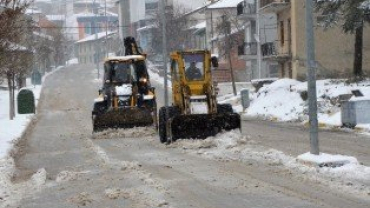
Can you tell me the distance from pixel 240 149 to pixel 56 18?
535 feet

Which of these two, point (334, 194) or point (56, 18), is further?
point (56, 18)

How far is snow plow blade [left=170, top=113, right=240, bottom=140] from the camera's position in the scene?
63.9 feet

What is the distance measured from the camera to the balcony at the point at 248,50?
5759 cm

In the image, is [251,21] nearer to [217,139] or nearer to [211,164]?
[217,139]

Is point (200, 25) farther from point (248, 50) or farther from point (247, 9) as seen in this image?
point (247, 9)

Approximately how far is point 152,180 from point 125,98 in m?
12.3

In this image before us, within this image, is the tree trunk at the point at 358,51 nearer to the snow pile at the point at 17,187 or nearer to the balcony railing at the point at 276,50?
the balcony railing at the point at 276,50

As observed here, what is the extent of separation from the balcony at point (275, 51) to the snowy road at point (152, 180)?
24.2 meters

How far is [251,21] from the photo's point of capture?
6097 cm

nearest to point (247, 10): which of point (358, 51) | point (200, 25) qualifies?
point (358, 51)

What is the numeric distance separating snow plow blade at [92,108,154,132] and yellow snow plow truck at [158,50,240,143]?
2396 mm

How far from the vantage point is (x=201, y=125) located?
64.2 ft

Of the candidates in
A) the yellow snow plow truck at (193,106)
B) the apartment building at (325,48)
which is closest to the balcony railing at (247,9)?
the apartment building at (325,48)

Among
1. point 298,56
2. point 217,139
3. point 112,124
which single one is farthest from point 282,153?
point 298,56
